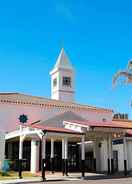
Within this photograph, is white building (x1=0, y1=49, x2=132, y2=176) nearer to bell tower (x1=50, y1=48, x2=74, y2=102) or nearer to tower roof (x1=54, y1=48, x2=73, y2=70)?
bell tower (x1=50, y1=48, x2=74, y2=102)

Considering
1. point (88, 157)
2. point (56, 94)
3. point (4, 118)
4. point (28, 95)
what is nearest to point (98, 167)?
point (88, 157)

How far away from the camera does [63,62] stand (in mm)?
58000

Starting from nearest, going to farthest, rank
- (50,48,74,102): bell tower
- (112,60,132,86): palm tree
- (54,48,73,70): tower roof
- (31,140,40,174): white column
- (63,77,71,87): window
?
(112,60,132,86): palm tree → (31,140,40,174): white column → (50,48,74,102): bell tower → (63,77,71,87): window → (54,48,73,70): tower roof

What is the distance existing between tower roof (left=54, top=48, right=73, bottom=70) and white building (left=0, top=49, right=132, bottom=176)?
12456 mm

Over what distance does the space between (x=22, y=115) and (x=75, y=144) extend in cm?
671

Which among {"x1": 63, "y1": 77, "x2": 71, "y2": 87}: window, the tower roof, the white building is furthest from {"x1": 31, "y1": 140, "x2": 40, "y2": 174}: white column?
the tower roof

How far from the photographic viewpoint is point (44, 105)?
42000mm

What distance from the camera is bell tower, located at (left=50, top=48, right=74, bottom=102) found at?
56094 mm

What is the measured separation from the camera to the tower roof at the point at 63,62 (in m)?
56.8

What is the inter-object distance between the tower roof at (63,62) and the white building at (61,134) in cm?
1246

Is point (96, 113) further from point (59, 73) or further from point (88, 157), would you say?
point (59, 73)

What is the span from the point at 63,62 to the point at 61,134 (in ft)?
101

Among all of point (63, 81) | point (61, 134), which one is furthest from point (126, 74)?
point (63, 81)

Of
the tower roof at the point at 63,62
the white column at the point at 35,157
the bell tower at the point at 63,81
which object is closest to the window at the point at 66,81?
the bell tower at the point at 63,81
